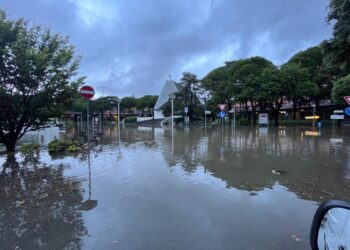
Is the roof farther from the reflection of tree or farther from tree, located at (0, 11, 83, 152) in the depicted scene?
the reflection of tree

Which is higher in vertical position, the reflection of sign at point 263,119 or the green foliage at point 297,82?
the green foliage at point 297,82

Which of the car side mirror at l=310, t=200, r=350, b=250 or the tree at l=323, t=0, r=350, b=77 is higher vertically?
the tree at l=323, t=0, r=350, b=77

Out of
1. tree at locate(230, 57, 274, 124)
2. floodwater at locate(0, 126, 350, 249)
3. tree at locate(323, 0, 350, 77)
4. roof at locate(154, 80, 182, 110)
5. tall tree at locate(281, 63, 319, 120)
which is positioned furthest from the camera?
roof at locate(154, 80, 182, 110)

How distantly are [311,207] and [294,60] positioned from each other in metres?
40.4

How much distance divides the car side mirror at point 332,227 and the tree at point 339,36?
413 centimetres

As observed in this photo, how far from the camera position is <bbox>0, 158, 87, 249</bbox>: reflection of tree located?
2.99 metres

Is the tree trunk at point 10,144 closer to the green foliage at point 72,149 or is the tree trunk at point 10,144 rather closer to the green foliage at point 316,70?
the green foliage at point 72,149

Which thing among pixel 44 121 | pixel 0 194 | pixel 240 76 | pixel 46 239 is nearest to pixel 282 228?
pixel 46 239

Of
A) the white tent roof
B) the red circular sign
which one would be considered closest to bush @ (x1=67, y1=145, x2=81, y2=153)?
the red circular sign

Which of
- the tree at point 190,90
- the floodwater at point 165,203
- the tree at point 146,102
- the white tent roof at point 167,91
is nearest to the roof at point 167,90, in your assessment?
the white tent roof at point 167,91

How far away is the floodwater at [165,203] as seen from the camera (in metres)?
2.99

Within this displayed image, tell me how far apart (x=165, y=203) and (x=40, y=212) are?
204 cm

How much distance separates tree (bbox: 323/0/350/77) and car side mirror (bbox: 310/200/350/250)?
4127mm

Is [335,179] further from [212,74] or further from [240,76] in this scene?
[212,74]
